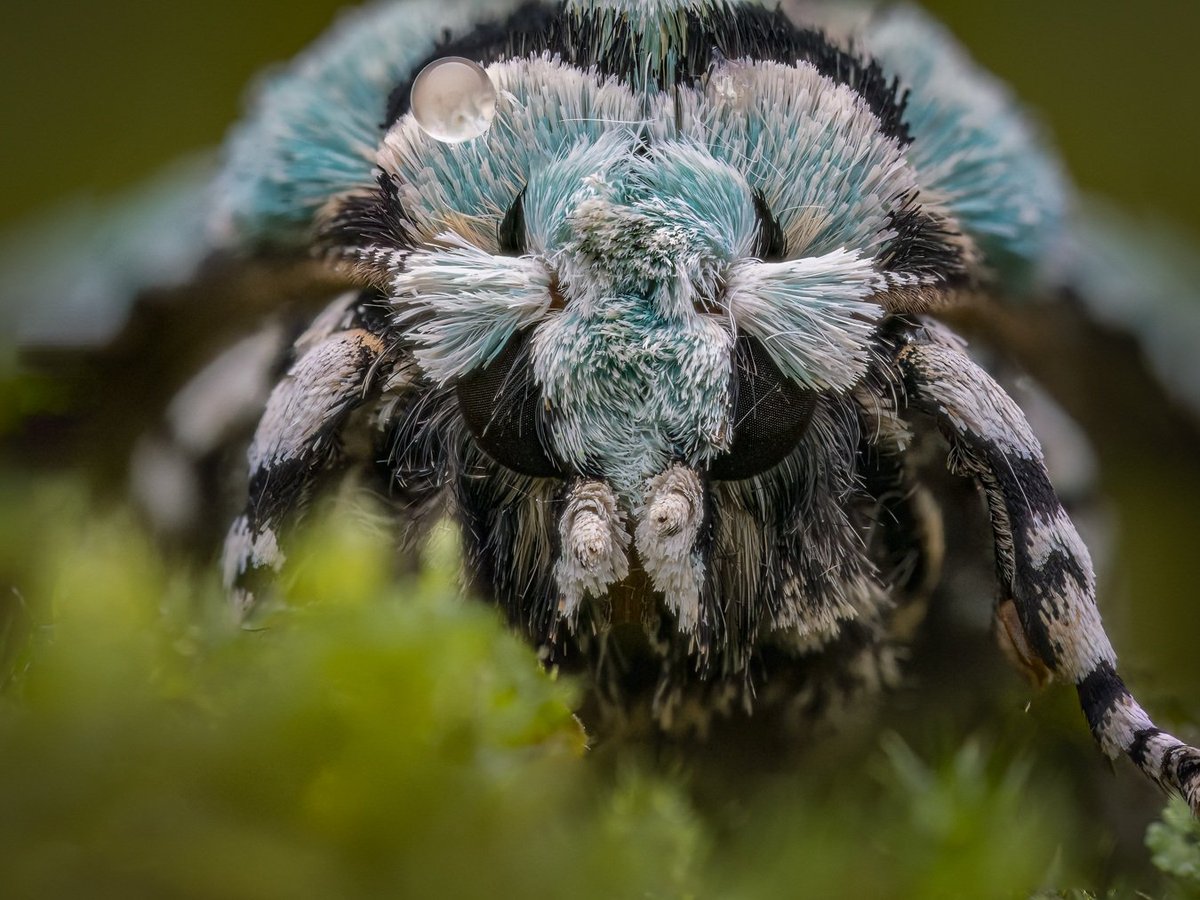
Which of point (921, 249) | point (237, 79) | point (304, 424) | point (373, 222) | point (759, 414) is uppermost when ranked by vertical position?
point (921, 249)

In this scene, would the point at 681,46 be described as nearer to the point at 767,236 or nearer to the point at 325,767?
the point at 767,236

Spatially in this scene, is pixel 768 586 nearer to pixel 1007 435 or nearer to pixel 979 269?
pixel 1007 435

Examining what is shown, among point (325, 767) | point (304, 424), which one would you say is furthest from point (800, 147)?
point (325, 767)

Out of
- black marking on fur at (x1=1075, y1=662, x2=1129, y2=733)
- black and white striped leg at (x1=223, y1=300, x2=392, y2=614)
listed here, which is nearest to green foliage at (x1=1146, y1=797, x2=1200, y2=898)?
black marking on fur at (x1=1075, y1=662, x2=1129, y2=733)

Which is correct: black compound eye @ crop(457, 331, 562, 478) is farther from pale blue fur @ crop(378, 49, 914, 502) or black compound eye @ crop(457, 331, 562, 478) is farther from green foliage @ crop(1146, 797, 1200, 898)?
green foliage @ crop(1146, 797, 1200, 898)

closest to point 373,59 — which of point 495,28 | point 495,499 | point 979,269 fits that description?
point 495,28

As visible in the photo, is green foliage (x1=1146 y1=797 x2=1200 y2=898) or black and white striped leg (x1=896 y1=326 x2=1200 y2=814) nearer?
green foliage (x1=1146 y1=797 x2=1200 y2=898)

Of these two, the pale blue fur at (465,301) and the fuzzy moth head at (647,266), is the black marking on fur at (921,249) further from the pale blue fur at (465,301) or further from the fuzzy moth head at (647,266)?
the pale blue fur at (465,301)

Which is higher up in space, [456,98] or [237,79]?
[456,98]
